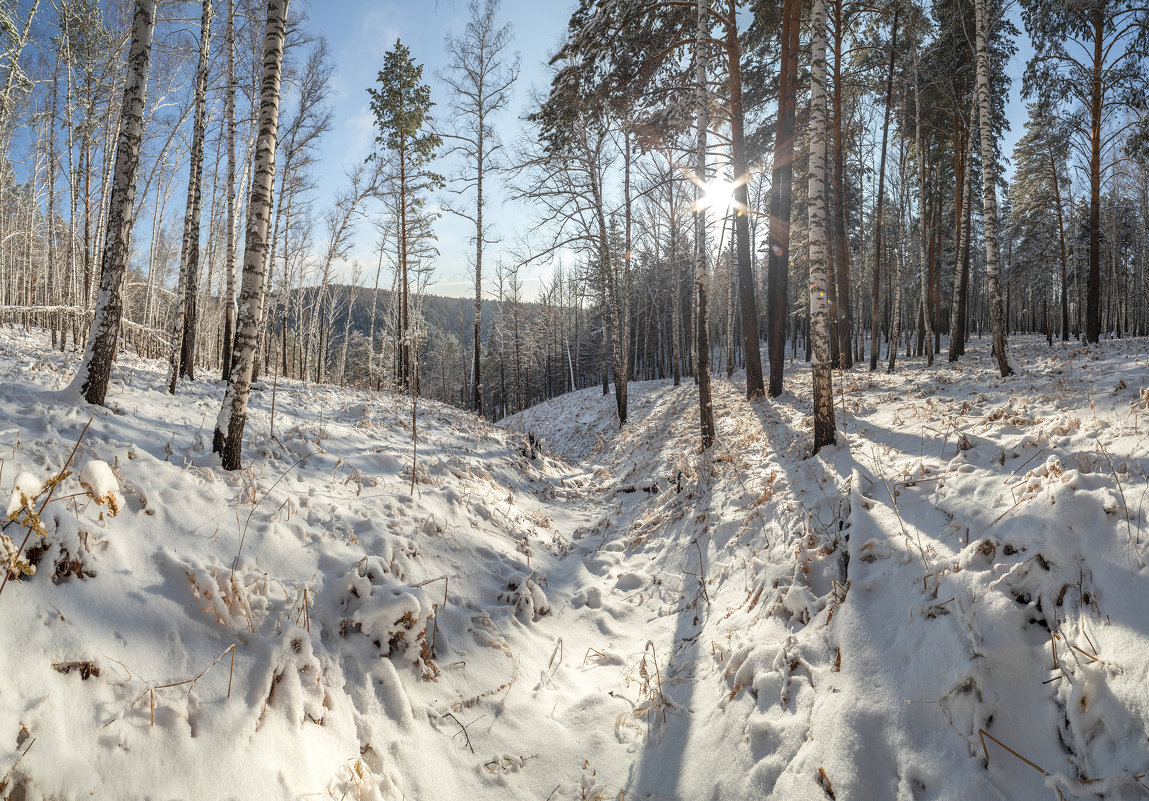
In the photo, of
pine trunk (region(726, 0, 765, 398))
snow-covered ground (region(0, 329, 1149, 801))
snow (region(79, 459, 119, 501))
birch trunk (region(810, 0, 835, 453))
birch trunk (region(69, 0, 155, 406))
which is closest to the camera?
snow-covered ground (region(0, 329, 1149, 801))

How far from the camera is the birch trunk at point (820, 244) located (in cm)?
596

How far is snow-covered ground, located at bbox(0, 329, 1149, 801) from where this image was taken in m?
2.11

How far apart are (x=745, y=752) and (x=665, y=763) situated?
0.52m

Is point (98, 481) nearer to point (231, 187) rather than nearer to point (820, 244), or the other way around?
point (820, 244)

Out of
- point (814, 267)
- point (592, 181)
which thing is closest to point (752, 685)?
point (814, 267)

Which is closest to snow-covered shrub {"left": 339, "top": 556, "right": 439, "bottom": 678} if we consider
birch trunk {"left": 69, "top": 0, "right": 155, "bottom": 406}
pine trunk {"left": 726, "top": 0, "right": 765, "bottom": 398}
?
birch trunk {"left": 69, "top": 0, "right": 155, "bottom": 406}

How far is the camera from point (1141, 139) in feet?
42.3

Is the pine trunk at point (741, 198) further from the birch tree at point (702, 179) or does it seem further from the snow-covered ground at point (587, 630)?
the snow-covered ground at point (587, 630)

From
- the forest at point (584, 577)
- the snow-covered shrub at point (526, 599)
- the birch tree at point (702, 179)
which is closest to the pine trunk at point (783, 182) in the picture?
the forest at point (584, 577)

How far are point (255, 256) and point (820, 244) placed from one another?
267 inches

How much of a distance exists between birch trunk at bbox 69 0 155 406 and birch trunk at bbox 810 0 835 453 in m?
8.31

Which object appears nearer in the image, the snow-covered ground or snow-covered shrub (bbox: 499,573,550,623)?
the snow-covered ground

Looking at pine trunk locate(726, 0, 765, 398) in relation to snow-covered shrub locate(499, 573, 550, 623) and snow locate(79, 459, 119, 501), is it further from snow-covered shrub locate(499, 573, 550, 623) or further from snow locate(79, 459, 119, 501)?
snow locate(79, 459, 119, 501)

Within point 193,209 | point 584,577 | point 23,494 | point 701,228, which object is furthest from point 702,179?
point 193,209
